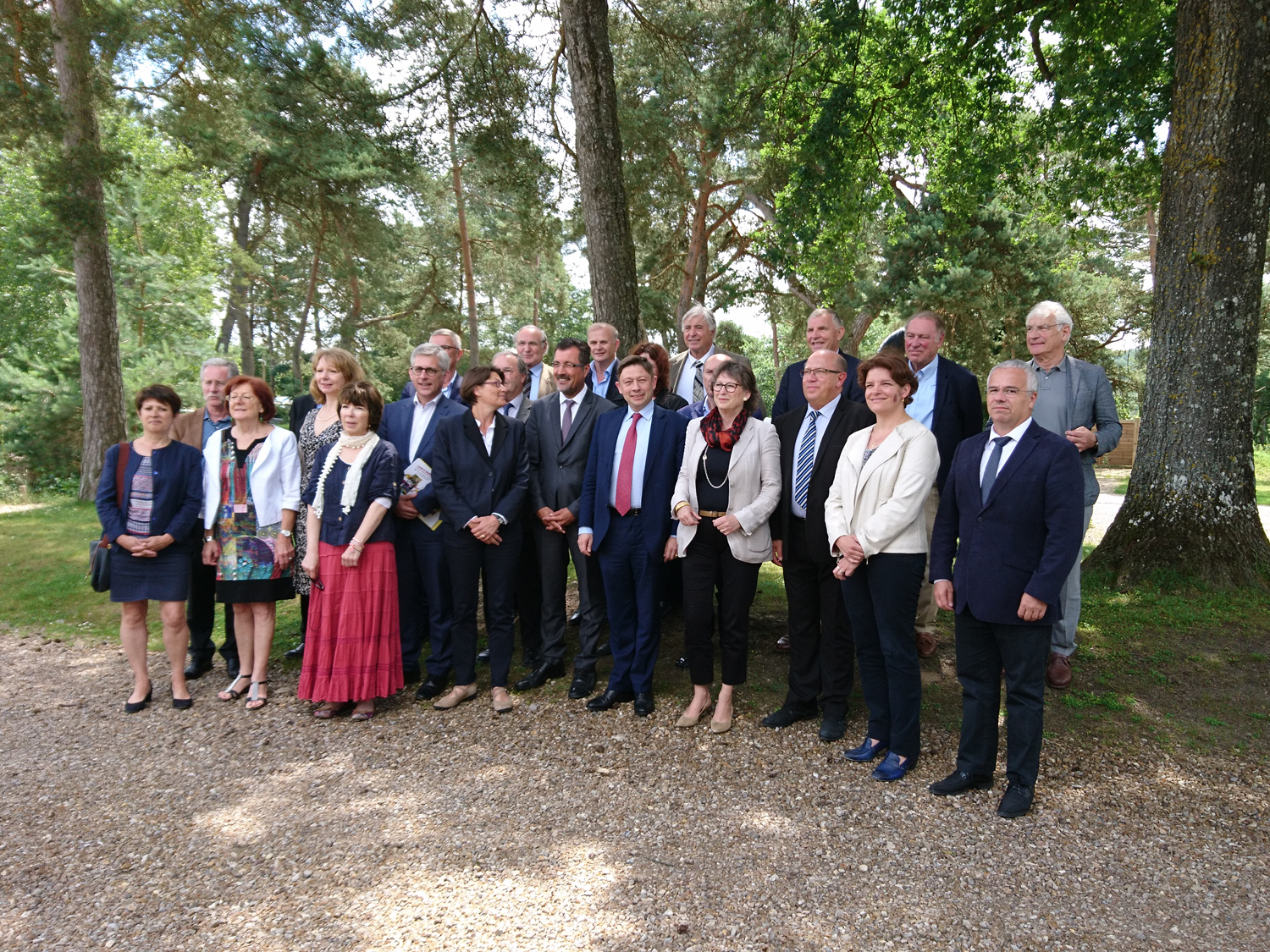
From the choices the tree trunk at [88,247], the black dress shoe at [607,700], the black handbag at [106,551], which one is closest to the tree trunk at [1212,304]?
the black dress shoe at [607,700]

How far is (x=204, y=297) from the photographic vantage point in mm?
24984

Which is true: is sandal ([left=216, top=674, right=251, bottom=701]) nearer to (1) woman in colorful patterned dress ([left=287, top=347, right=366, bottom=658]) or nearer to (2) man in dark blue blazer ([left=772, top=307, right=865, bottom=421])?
(1) woman in colorful patterned dress ([left=287, top=347, right=366, bottom=658])

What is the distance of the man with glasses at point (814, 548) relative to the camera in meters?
4.20

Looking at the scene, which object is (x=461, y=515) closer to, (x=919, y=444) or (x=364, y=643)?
(x=364, y=643)

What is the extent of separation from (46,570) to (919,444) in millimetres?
9803

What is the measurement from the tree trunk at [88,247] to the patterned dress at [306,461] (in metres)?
7.20

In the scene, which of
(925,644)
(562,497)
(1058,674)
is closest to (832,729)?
(925,644)

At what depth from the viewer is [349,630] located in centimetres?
471

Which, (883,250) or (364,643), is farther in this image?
(883,250)

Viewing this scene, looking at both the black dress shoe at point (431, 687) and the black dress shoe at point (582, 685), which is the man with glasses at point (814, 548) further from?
the black dress shoe at point (431, 687)

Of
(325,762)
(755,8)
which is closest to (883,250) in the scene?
(755,8)

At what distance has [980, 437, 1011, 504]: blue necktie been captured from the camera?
3.51 meters

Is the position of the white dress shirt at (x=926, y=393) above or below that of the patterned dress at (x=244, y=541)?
above

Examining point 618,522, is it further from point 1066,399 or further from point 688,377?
point 1066,399
